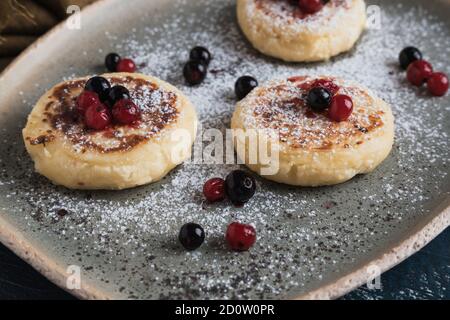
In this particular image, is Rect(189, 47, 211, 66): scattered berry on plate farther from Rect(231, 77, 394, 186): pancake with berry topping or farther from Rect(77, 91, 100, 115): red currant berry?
Rect(77, 91, 100, 115): red currant berry

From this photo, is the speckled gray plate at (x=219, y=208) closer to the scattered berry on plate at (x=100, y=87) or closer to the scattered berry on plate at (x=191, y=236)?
the scattered berry on plate at (x=191, y=236)

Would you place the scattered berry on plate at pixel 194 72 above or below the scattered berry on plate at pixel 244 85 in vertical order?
above

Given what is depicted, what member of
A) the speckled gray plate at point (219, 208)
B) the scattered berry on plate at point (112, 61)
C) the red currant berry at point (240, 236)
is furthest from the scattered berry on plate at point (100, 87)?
the red currant berry at point (240, 236)

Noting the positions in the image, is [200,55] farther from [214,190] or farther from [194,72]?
[214,190]

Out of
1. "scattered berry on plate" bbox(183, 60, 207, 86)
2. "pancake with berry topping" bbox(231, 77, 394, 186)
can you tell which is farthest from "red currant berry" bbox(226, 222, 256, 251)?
"scattered berry on plate" bbox(183, 60, 207, 86)

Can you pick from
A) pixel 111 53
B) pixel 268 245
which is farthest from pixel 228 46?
pixel 268 245
